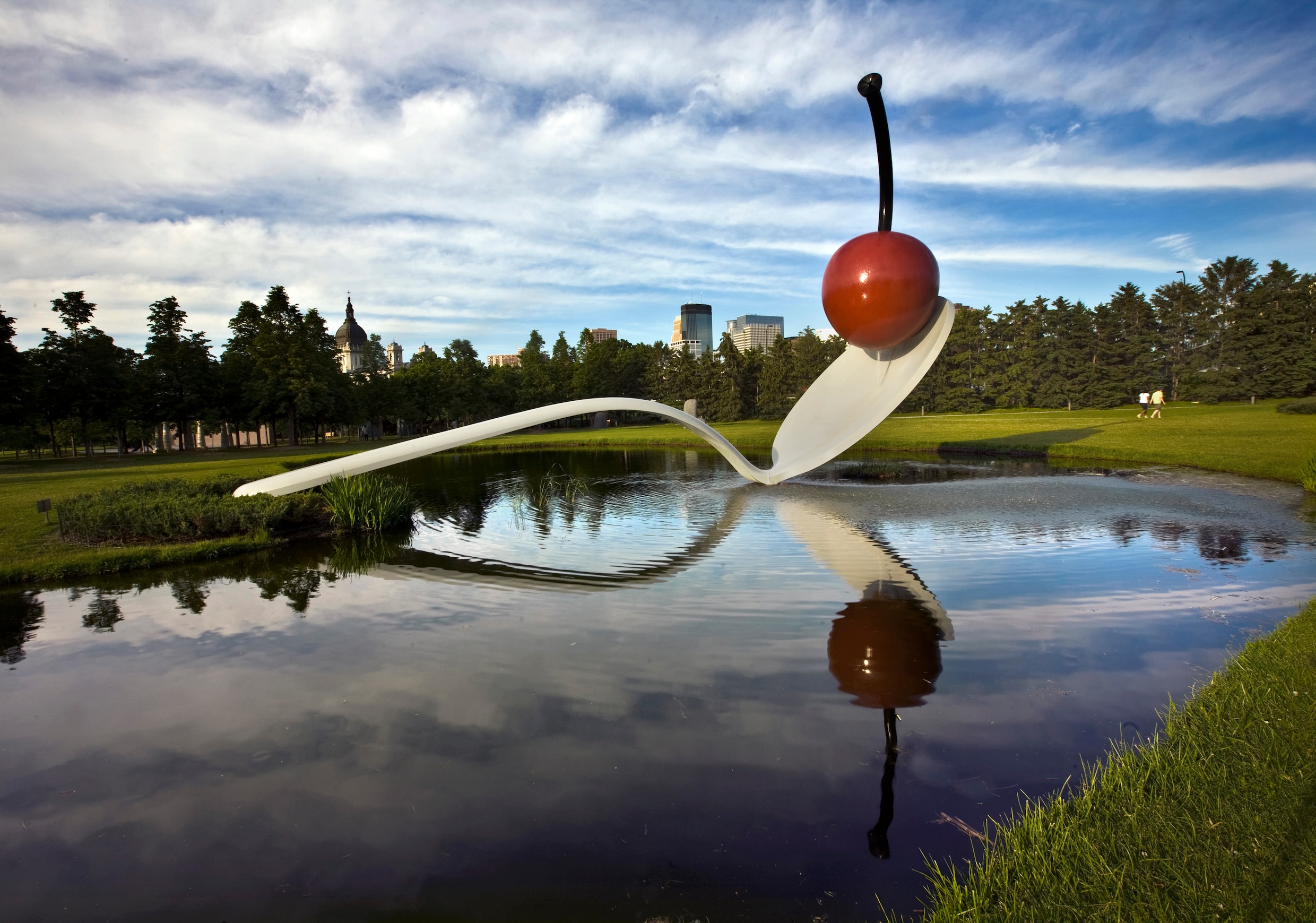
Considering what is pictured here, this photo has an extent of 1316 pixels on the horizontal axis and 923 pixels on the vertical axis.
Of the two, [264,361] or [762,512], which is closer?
[762,512]

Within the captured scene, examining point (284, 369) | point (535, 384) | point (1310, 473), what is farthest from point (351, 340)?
point (1310, 473)

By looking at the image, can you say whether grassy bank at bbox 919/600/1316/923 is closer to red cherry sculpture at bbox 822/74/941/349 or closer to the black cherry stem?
red cherry sculpture at bbox 822/74/941/349

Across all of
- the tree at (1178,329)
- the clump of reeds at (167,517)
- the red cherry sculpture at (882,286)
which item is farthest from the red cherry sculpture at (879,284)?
the tree at (1178,329)

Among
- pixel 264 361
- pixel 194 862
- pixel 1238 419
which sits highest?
pixel 264 361

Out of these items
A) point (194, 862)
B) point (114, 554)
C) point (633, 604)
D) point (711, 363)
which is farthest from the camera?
point (711, 363)

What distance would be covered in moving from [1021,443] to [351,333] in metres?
121

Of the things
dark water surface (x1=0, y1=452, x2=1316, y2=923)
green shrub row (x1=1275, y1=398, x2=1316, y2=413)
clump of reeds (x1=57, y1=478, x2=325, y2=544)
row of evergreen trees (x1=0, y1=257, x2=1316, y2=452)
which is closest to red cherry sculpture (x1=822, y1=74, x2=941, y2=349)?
dark water surface (x1=0, y1=452, x2=1316, y2=923)

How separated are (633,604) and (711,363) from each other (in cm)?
4500

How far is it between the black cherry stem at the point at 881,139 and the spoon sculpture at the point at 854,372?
16mm

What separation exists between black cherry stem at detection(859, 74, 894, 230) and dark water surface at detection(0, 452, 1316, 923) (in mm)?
7346

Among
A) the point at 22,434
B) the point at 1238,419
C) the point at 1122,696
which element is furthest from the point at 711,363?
the point at 1122,696

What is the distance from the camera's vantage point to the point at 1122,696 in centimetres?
436

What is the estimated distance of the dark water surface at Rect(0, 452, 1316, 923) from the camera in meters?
3.00

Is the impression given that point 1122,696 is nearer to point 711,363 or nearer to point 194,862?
point 194,862
